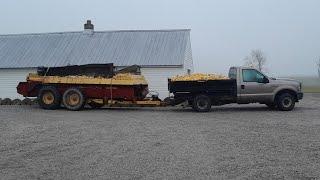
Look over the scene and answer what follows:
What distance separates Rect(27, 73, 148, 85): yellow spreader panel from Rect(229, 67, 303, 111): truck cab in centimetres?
427

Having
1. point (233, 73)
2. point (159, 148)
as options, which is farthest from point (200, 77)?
point (159, 148)

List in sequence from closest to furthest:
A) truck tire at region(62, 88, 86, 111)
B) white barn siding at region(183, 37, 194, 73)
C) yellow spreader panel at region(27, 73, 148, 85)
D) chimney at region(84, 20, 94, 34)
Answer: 1. yellow spreader panel at region(27, 73, 148, 85)
2. truck tire at region(62, 88, 86, 111)
3. white barn siding at region(183, 37, 194, 73)
4. chimney at region(84, 20, 94, 34)

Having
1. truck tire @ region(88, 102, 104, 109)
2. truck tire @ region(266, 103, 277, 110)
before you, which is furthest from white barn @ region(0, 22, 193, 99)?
truck tire @ region(266, 103, 277, 110)

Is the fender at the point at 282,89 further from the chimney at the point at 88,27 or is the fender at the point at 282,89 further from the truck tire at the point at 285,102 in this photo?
the chimney at the point at 88,27

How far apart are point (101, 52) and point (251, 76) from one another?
13.4 meters

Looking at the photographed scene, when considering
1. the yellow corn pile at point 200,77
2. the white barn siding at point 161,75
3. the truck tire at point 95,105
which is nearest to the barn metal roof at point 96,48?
the white barn siding at point 161,75

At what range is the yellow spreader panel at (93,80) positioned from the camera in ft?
71.8

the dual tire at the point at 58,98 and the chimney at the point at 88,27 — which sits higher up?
the chimney at the point at 88,27

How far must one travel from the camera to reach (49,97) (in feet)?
73.8

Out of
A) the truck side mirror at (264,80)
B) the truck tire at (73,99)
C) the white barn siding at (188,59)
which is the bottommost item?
the truck tire at (73,99)

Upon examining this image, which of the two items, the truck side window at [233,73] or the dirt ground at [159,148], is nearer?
the dirt ground at [159,148]

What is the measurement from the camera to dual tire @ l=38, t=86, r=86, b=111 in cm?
2209

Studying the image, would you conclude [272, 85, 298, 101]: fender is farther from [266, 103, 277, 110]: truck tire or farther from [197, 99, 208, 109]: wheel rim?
[197, 99, 208, 109]: wheel rim

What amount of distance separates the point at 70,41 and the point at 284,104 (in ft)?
57.8
